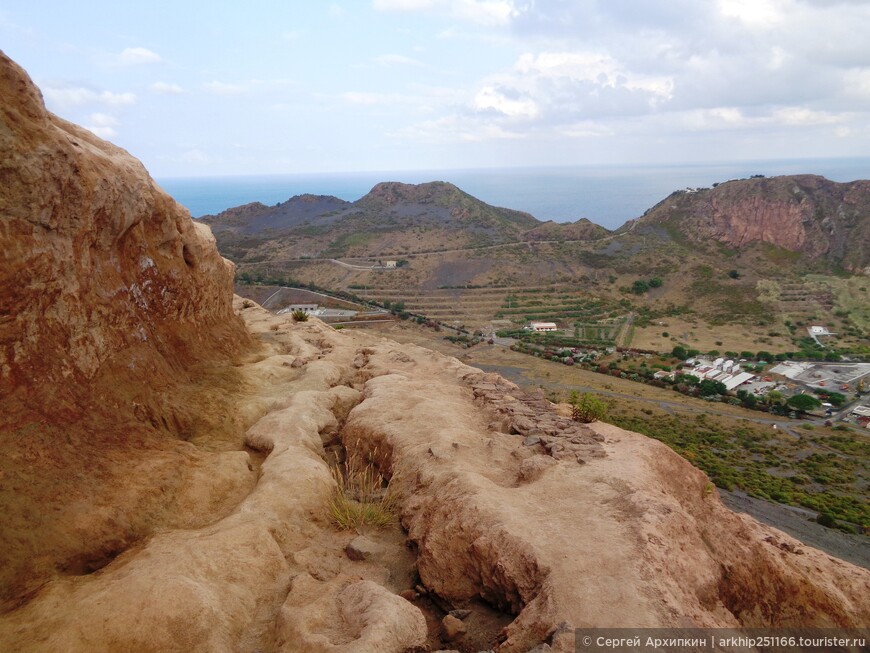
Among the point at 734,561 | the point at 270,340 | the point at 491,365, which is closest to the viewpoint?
the point at 734,561

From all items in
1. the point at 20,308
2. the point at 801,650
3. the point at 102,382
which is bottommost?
the point at 801,650

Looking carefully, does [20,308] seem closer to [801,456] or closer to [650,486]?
[650,486]

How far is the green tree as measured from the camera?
154 feet

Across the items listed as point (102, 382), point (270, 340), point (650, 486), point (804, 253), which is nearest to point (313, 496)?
point (102, 382)

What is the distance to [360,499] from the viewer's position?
1077 cm

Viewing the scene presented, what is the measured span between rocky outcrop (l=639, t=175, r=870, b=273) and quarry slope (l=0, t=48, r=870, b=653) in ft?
365

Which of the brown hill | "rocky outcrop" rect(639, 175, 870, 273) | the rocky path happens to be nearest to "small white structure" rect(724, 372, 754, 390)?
the rocky path

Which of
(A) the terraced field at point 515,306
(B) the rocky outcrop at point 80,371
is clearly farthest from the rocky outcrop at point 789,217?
(B) the rocky outcrop at point 80,371

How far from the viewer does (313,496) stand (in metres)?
9.78

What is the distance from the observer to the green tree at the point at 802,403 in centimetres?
4691

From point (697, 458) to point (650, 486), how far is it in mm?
26829

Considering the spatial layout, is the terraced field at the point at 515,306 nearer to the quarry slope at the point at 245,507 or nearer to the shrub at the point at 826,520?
the shrub at the point at 826,520

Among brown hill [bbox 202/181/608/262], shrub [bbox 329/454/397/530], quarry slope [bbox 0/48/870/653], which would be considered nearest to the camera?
quarry slope [bbox 0/48/870/653]

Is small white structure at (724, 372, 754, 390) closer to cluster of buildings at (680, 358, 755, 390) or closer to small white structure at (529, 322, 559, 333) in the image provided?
cluster of buildings at (680, 358, 755, 390)
